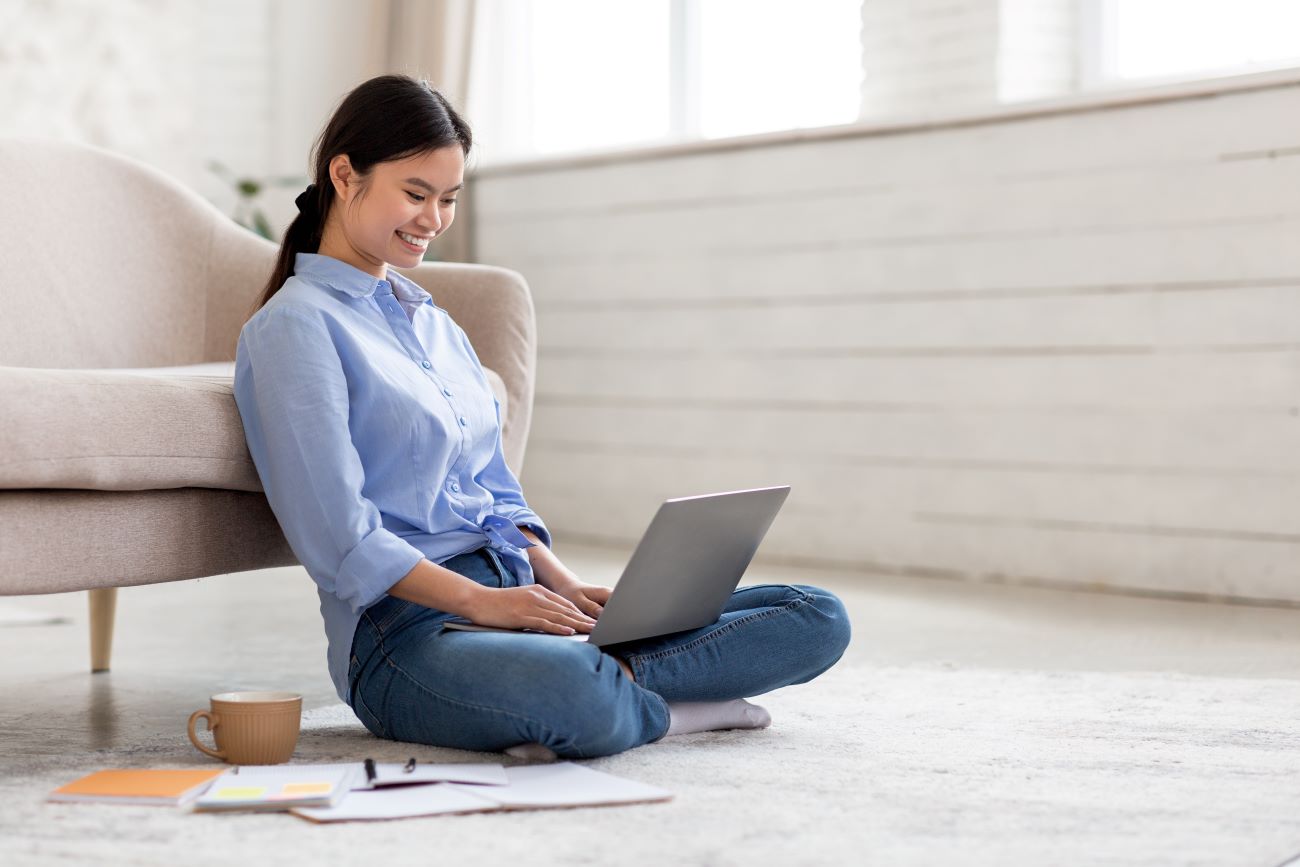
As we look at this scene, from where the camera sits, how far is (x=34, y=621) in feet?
9.05

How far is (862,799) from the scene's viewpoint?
1.47 m

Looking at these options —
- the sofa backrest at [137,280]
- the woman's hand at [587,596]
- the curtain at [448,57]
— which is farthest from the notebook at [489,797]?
the curtain at [448,57]

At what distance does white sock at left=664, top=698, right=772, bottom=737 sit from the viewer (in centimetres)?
172

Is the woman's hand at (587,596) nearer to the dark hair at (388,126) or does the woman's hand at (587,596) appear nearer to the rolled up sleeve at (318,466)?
the rolled up sleeve at (318,466)

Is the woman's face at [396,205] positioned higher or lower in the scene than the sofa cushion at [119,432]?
higher

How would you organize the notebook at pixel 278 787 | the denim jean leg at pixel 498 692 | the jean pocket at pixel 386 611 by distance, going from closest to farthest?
the notebook at pixel 278 787
the denim jean leg at pixel 498 692
the jean pocket at pixel 386 611

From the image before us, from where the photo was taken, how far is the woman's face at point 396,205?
1.69m

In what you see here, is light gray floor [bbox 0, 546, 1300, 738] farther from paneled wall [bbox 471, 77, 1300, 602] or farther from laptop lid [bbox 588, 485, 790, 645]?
laptop lid [bbox 588, 485, 790, 645]

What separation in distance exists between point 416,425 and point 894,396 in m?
1.93

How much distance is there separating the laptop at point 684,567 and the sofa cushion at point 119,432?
330mm

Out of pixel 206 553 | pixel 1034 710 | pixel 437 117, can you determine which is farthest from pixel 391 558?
pixel 1034 710

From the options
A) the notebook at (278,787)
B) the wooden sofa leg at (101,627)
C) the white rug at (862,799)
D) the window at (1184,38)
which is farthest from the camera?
the window at (1184,38)

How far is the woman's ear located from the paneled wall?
1833 mm

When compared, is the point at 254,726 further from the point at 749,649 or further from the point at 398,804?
the point at 749,649
